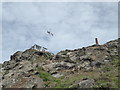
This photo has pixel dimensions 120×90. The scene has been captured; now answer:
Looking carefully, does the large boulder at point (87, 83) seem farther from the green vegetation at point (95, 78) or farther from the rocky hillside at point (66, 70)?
the green vegetation at point (95, 78)

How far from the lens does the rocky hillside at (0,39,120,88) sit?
20562 millimetres

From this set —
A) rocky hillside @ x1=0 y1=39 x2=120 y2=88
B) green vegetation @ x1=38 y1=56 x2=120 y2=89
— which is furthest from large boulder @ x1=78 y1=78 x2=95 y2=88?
green vegetation @ x1=38 y1=56 x2=120 y2=89

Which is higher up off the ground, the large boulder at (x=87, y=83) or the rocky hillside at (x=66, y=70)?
the rocky hillside at (x=66, y=70)

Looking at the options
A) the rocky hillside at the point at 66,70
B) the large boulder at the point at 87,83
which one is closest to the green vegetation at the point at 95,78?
the rocky hillside at the point at 66,70

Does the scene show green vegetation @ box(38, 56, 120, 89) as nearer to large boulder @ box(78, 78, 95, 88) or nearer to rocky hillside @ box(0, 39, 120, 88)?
rocky hillside @ box(0, 39, 120, 88)

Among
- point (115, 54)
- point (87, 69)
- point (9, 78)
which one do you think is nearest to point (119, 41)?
point (115, 54)

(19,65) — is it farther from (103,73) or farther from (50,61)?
(103,73)

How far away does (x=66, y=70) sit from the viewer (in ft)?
85.8

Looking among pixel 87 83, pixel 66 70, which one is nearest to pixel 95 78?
pixel 87 83

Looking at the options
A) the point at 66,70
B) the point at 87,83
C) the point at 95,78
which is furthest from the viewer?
the point at 66,70

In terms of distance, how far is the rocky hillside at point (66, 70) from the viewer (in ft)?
67.5

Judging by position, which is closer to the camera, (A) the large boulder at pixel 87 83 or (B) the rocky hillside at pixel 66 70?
(A) the large boulder at pixel 87 83

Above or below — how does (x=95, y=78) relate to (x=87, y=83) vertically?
above

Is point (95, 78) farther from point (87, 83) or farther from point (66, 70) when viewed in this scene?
point (66, 70)
